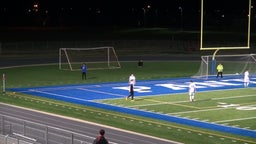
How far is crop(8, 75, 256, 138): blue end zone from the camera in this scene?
26.2m

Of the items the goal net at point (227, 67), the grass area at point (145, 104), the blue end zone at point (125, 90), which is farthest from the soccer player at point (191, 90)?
the goal net at point (227, 67)

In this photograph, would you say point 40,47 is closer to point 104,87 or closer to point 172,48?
point 172,48

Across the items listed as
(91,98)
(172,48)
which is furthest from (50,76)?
(172,48)

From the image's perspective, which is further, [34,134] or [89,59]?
[89,59]

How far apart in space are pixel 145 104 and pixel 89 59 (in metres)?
30.6

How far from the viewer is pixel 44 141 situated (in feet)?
56.7

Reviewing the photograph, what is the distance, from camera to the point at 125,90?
34.1m

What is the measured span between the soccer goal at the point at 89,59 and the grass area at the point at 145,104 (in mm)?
3145

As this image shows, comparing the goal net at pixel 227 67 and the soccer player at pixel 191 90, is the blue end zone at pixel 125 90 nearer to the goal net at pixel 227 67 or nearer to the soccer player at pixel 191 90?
the goal net at pixel 227 67

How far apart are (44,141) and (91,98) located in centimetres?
1330

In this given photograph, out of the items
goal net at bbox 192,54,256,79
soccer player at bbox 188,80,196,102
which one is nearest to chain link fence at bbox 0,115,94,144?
soccer player at bbox 188,80,196,102

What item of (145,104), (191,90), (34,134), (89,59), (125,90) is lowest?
(145,104)

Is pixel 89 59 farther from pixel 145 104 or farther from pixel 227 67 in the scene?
pixel 145 104

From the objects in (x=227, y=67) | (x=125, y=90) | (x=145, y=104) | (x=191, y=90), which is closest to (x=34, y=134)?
(x=145, y=104)
